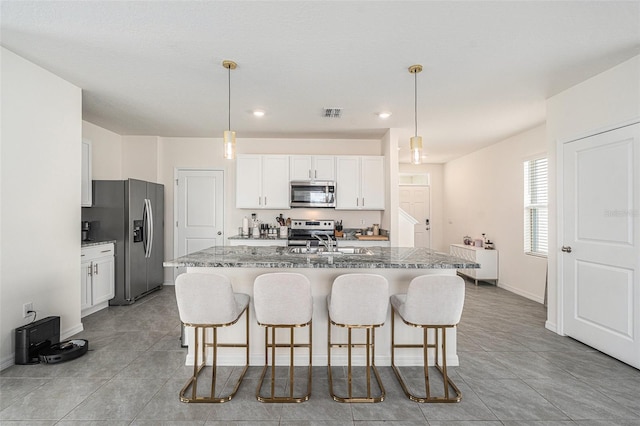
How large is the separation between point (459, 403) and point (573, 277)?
81.8 inches

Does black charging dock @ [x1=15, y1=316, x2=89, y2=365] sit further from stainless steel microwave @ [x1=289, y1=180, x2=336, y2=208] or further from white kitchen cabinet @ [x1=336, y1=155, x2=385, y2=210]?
white kitchen cabinet @ [x1=336, y1=155, x2=385, y2=210]

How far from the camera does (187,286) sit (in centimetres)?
206

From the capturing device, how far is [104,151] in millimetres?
4828

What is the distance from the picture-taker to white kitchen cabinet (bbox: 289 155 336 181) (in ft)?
16.5

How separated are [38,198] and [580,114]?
525 cm

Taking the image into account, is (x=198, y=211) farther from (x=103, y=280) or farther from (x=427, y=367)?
(x=427, y=367)

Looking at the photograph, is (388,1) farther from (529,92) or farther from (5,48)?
(5,48)

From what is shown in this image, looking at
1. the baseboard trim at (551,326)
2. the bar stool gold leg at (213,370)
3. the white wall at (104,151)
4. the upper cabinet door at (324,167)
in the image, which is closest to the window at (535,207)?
the baseboard trim at (551,326)

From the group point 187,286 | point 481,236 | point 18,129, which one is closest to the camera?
point 187,286

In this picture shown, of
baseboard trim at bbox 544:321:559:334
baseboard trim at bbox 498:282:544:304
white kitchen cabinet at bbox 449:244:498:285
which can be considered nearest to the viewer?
baseboard trim at bbox 544:321:559:334

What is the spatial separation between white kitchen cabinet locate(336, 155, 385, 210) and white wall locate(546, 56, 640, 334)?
7.42 ft

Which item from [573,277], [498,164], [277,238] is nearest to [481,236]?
[498,164]

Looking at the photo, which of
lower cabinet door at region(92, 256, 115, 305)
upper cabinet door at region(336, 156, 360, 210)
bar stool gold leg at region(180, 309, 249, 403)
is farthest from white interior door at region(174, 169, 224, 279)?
bar stool gold leg at region(180, 309, 249, 403)

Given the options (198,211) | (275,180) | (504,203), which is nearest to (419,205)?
(504,203)
